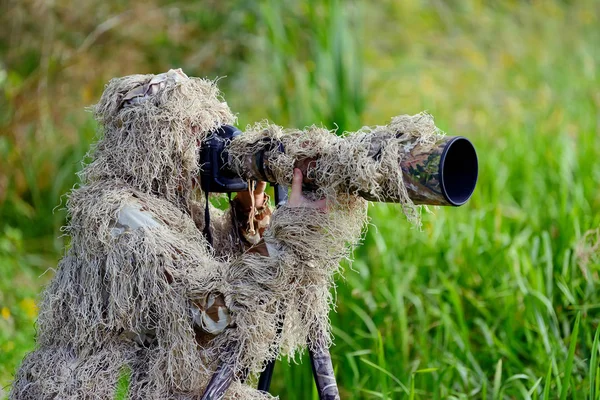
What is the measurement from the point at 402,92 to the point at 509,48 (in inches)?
53.6

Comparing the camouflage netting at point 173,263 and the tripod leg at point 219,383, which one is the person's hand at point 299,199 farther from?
the tripod leg at point 219,383

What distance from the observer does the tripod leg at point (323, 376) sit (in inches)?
72.5

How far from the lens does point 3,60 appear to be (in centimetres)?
511

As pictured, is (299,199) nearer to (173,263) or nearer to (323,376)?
(173,263)

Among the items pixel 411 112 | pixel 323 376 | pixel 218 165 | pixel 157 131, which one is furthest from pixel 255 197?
pixel 411 112

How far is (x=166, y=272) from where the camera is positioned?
1702mm

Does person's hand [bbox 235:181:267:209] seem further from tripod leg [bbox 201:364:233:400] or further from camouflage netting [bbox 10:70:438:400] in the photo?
tripod leg [bbox 201:364:233:400]

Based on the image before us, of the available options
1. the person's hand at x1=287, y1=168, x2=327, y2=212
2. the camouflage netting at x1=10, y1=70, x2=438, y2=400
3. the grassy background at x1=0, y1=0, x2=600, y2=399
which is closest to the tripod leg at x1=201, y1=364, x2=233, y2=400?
the camouflage netting at x1=10, y1=70, x2=438, y2=400

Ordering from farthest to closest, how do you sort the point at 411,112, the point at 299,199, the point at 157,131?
the point at 411,112
the point at 157,131
the point at 299,199

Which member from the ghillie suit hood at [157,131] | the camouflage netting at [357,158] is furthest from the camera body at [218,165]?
the camouflage netting at [357,158]

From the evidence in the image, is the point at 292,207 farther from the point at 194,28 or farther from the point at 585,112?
the point at 194,28

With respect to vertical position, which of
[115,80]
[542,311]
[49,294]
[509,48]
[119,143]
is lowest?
[542,311]

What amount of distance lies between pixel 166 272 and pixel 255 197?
0.38 meters

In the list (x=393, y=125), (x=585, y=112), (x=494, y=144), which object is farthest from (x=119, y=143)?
(x=585, y=112)
